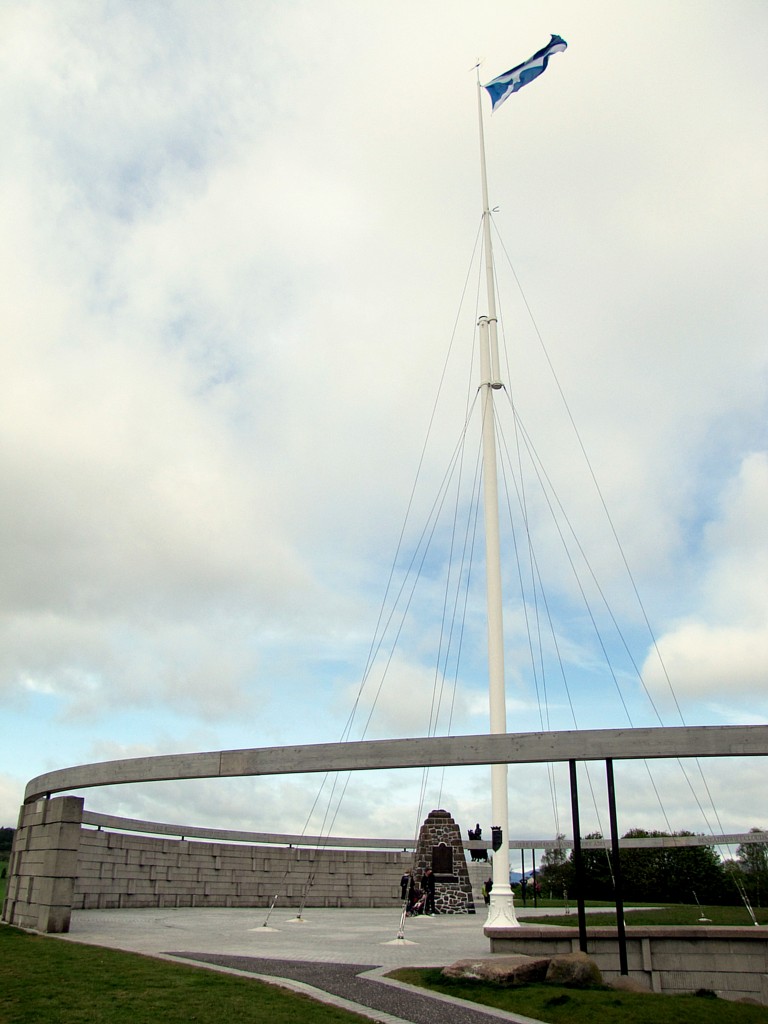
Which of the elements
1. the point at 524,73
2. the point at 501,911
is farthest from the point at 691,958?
the point at 524,73

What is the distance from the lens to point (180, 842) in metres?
28.9

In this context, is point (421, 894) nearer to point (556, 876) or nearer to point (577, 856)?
point (577, 856)

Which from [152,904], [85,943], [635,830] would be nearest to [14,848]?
[85,943]

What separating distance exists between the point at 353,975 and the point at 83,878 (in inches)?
623

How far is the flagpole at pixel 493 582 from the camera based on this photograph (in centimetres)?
1852

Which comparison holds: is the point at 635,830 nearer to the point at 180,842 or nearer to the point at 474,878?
the point at 474,878

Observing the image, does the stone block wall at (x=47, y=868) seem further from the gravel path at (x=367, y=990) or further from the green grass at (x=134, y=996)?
the gravel path at (x=367, y=990)

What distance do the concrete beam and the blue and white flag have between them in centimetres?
2121

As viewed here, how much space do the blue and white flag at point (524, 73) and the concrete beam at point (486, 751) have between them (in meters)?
21.2

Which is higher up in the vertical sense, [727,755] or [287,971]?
[727,755]

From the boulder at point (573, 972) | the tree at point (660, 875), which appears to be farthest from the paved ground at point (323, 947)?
the tree at point (660, 875)

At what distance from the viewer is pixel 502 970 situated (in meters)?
11.8

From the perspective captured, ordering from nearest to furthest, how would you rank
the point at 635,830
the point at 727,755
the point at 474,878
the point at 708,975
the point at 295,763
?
the point at 727,755 < the point at 708,975 < the point at 295,763 < the point at 474,878 < the point at 635,830

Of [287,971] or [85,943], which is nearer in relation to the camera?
[287,971]
